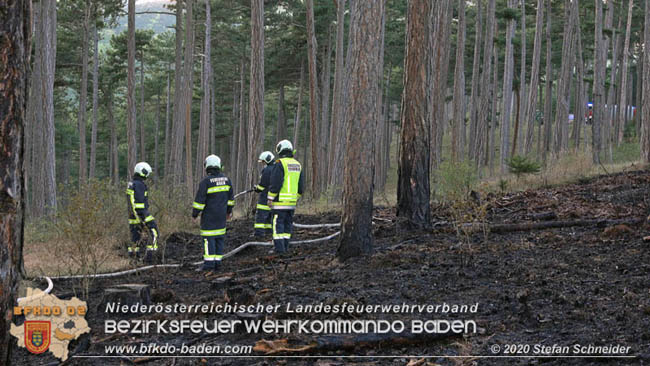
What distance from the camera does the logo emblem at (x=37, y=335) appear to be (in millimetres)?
4516

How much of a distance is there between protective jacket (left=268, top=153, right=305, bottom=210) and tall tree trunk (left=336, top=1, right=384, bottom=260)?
7.55 ft

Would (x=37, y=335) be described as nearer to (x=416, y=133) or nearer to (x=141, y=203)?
(x=141, y=203)

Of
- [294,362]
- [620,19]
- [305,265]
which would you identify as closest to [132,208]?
[305,265]

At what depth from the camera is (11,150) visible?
352 centimetres

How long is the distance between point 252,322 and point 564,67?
2479cm

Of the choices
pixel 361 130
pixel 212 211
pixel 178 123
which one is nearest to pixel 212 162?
pixel 212 211

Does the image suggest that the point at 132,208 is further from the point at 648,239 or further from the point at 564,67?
the point at 564,67

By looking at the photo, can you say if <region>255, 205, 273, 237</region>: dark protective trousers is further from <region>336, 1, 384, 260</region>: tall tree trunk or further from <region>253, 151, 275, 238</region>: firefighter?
<region>336, 1, 384, 260</region>: tall tree trunk

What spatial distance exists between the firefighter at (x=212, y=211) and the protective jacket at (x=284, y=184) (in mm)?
915

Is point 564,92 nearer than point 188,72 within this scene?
No

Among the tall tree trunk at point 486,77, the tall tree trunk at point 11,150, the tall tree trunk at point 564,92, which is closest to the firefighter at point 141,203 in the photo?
the tall tree trunk at point 11,150

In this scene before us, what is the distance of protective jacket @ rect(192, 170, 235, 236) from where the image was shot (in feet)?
30.5

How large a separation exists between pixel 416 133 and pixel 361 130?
236 centimetres

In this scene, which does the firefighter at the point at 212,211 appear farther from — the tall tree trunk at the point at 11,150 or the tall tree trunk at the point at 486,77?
the tall tree trunk at the point at 486,77
